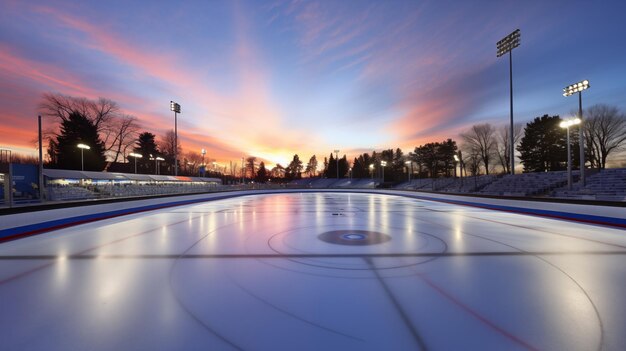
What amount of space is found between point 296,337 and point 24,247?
6928mm

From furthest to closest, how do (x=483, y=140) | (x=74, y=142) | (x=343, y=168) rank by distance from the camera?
1. (x=343, y=168)
2. (x=483, y=140)
3. (x=74, y=142)

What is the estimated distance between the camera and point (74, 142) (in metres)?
33.0

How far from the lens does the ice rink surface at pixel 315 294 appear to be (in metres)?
2.19

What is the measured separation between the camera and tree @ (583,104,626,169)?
32.9 m

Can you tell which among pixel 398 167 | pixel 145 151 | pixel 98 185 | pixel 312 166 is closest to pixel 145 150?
pixel 145 151

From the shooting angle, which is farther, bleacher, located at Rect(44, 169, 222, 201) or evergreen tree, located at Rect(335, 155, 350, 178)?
evergreen tree, located at Rect(335, 155, 350, 178)

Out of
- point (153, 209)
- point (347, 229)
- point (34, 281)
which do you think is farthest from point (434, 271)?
point (153, 209)

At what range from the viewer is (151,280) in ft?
11.7

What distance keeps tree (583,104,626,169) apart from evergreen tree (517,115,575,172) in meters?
4.54

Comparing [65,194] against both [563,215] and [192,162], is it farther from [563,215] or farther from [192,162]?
[192,162]

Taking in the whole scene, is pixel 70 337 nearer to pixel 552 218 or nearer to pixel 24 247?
pixel 24 247

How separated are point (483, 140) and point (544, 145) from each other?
8.70 metres

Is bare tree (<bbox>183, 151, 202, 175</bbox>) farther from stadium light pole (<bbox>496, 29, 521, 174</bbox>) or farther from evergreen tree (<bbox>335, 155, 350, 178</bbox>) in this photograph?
stadium light pole (<bbox>496, 29, 521, 174</bbox>)

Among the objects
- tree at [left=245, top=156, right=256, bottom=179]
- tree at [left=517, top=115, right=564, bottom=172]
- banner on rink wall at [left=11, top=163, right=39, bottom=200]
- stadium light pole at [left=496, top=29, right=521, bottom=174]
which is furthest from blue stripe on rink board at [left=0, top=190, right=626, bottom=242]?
tree at [left=245, top=156, right=256, bottom=179]
